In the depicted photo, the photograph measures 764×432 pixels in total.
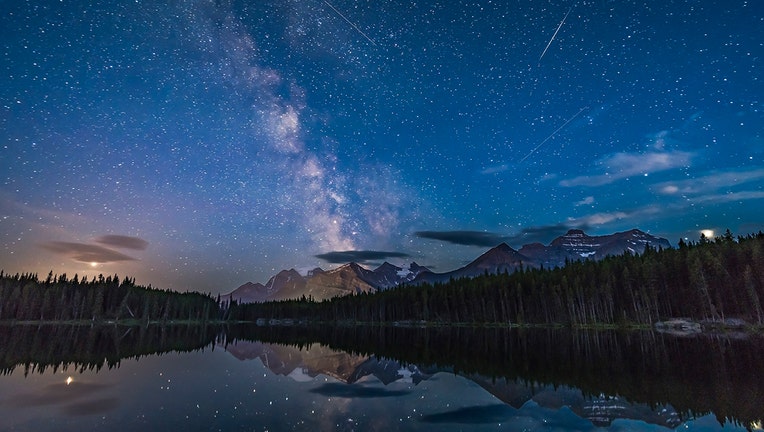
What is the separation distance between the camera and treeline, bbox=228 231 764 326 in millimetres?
87750

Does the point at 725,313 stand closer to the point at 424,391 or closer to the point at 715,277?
the point at 715,277

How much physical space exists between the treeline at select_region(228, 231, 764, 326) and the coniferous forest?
27 centimetres

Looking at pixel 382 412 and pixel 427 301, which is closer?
pixel 382 412

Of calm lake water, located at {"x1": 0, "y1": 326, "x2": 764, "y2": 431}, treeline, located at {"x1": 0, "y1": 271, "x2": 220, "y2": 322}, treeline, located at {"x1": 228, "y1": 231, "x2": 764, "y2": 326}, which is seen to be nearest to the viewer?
calm lake water, located at {"x1": 0, "y1": 326, "x2": 764, "y2": 431}

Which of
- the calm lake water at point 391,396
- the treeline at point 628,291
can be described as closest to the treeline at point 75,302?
the treeline at point 628,291

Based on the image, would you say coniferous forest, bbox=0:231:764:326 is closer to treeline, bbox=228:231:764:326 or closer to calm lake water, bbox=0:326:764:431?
treeline, bbox=228:231:764:326

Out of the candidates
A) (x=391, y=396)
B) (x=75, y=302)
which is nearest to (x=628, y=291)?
(x=391, y=396)

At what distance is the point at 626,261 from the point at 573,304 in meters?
21.7

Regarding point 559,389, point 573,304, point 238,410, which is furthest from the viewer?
point 573,304

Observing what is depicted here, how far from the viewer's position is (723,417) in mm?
14562

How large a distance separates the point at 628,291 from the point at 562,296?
64.3ft

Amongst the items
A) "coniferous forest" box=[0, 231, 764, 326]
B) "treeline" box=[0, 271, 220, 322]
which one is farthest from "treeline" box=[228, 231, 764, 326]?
"treeline" box=[0, 271, 220, 322]

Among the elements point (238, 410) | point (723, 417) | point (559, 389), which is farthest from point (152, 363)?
point (723, 417)

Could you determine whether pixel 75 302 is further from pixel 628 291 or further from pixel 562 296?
pixel 628 291
